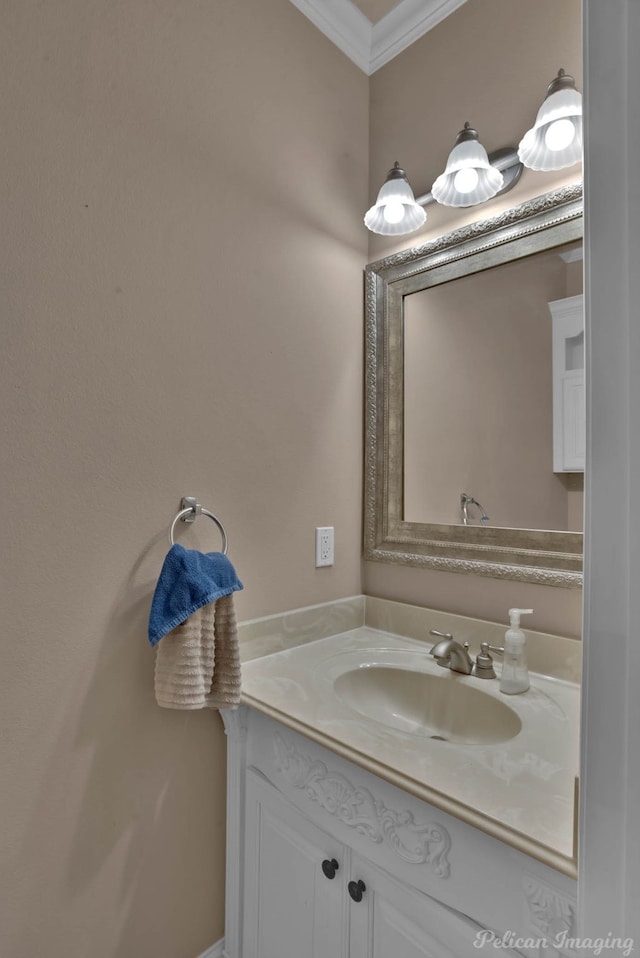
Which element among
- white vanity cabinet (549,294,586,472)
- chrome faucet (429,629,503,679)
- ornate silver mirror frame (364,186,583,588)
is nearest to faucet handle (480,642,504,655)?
chrome faucet (429,629,503,679)

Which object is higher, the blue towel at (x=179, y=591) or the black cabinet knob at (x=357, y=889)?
the blue towel at (x=179, y=591)

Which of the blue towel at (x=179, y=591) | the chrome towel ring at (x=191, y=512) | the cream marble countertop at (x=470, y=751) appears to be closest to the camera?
the cream marble countertop at (x=470, y=751)

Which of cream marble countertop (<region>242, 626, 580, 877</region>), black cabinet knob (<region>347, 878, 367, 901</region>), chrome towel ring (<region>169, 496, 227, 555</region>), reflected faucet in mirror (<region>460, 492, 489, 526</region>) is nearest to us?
cream marble countertop (<region>242, 626, 580, 877</region>)

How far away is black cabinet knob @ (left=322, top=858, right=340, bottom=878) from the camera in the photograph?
92 centimetres

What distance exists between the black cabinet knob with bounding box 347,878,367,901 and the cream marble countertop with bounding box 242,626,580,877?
0.81ft

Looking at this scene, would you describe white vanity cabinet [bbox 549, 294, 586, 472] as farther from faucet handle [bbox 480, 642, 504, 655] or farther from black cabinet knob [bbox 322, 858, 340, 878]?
black cabinet knob [bbox 322, 858, 340, 878]

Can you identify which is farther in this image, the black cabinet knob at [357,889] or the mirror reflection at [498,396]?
the mirror reflection at [498,396]

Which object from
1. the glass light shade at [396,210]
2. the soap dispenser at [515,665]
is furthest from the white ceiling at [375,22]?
the soap dispenser at [515,665]

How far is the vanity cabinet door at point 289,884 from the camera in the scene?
0.93 metres

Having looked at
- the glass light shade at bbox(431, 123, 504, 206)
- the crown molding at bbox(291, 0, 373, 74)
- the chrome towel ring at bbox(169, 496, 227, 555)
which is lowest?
the chrome towel ring at bbox(169, 496, 227, 555)

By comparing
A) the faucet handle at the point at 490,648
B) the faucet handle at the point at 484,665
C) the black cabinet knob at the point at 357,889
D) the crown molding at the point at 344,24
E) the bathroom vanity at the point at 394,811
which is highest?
the crown molding at the point at 344,24

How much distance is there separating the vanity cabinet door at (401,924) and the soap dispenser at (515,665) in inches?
17.4

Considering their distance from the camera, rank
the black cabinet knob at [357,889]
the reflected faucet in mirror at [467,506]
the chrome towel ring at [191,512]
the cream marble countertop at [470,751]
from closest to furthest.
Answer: the cream marble countertop at [470,751] < the black cabinet knob at [357,889] < the chrome towel ring at [191,512] < the reflected faucet in mirror at [467,506]

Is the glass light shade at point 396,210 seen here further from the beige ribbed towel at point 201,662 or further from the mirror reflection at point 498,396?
the beige ribbed towel at point 201,662
